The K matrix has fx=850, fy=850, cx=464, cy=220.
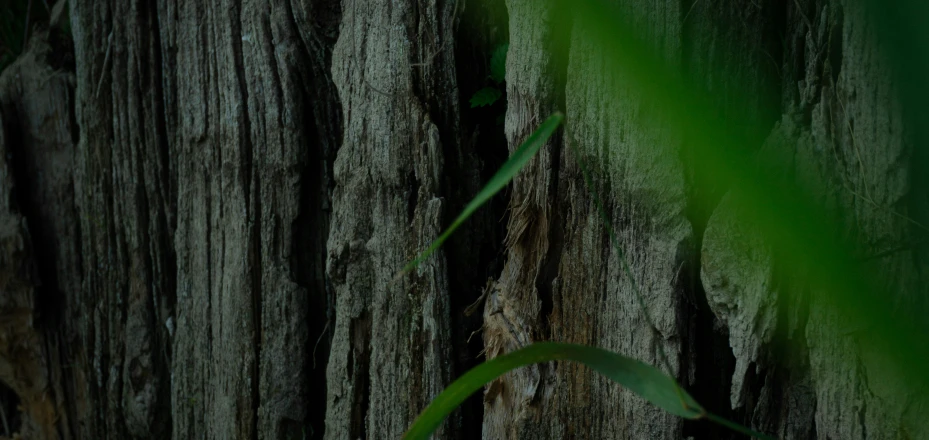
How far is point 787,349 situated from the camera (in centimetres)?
158

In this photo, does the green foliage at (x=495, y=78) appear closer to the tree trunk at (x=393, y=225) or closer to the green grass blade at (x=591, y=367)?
the tree trunk at (x=393, y=225)

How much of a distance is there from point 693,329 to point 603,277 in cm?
23

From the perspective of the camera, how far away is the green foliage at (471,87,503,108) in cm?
216

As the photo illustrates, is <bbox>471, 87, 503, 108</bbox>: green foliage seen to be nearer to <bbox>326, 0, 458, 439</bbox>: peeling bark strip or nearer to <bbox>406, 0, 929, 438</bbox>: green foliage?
<bbox>326, 0, 458, 439</bbox>: peeling bark strip

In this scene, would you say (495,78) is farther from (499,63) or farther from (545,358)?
(545,358)


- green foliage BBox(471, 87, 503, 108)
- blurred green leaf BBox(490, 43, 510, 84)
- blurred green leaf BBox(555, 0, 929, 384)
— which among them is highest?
blurred green leaf BBox(490, 43, 510, 84)

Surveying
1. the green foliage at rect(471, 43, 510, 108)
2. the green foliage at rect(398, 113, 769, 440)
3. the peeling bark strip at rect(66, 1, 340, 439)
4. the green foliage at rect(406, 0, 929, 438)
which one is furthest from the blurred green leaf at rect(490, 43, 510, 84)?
the green foliage at rect(406, 0, 929, 438)

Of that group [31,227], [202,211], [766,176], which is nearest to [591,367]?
[766,176]

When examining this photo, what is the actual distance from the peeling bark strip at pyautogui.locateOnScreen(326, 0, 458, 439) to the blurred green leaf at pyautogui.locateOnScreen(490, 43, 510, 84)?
0.10 m

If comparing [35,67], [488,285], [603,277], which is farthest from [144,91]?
[603,277]

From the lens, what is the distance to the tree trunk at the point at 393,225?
4.83 feet

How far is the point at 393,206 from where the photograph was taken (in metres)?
2.16

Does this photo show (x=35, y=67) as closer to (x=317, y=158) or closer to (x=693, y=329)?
(x=317, y=158)

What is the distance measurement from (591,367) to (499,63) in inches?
57.0
